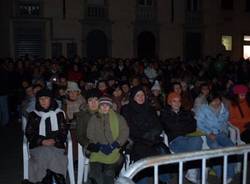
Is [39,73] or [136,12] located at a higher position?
[136,12]

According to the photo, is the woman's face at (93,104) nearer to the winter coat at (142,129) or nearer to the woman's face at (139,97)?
the winter coat at (142,129)

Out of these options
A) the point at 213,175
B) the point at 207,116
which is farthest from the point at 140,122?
the point at 213,175

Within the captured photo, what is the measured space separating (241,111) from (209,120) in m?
1.04

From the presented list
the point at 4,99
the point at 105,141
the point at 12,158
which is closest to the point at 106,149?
the point at 105,141

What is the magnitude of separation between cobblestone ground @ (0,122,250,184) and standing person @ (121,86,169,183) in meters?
0.76

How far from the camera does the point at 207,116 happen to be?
7.66 meters

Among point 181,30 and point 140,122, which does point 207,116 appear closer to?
point 140,122

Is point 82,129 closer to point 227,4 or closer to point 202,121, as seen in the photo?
point 202,121

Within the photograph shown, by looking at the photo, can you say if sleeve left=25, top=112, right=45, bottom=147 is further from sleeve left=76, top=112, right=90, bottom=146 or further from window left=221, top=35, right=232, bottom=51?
window left=221, top=35, right=232, bottom=51

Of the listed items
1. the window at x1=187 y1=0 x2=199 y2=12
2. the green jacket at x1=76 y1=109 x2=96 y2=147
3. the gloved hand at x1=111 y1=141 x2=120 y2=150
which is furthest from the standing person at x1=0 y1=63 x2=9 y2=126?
the window at x1=187 y1=0 x2=199 y2=12

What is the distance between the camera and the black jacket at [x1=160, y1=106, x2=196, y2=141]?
23.9 feet

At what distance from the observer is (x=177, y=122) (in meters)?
7.27

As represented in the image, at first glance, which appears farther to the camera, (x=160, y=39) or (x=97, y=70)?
(x=160, y=39)

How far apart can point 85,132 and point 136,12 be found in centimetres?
2044
